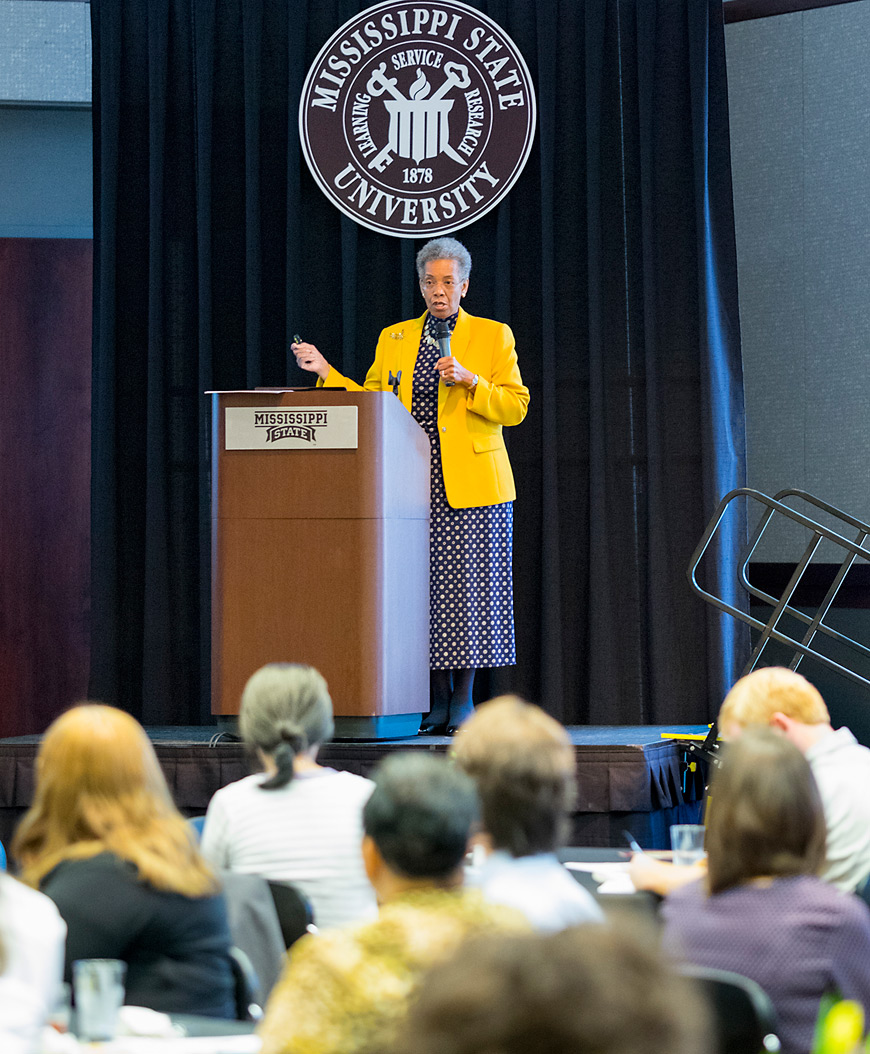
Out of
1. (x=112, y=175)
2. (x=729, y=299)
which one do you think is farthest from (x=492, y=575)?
(x=112, y=175)

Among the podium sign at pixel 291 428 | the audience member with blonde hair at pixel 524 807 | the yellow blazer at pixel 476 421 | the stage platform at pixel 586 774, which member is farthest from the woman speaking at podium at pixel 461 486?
the audience member with blonde hair at pixel 524 807

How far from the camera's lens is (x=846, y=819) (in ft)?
7.67

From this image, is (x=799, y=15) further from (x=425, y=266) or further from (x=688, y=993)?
(x=688, y=993)

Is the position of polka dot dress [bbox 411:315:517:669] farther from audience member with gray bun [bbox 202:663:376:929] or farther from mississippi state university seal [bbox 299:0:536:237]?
audience member with gray bun [bbox 202:663:376:929]

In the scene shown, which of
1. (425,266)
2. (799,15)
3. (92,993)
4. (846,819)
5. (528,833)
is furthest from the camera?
(799,15)

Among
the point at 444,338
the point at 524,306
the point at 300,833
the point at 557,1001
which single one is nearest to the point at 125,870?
the point at 300,833

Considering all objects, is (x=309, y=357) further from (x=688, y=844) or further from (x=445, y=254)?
(x=688, y=844)

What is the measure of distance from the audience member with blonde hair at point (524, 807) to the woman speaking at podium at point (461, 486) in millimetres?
2512

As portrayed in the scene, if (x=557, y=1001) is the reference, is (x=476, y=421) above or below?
above

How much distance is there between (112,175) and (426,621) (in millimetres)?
2523

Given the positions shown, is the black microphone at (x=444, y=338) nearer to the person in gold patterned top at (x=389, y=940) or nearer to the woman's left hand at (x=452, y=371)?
the woman's left hand at (x=452, y=371)

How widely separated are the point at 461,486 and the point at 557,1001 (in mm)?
3773

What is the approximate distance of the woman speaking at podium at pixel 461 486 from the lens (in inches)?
172

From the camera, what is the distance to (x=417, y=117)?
5387 mm
